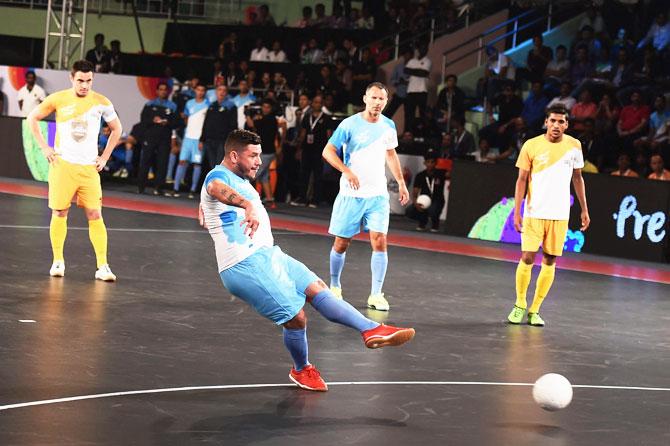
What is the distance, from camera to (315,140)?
882 inches

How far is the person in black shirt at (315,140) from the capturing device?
73.4 feet

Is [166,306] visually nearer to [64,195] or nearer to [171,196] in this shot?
[64,195]

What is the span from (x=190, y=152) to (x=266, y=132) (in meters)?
2.09

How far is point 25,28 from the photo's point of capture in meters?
31.3

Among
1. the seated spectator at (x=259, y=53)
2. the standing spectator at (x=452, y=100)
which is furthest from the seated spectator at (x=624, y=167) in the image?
the seated spectator at (x=259, y=53)

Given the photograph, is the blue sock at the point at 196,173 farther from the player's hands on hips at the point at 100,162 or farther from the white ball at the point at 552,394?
the white ball at the point at 552,394

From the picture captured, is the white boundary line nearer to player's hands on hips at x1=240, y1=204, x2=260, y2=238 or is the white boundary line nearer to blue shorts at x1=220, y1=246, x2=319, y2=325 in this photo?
blue shorts at x1=220, y1=246, x2=319, y2=325

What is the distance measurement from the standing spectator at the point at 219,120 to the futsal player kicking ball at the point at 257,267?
47.1 ft

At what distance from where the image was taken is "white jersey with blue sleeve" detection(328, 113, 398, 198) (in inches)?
465

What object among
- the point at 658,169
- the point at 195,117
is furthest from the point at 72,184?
the point at 195,117

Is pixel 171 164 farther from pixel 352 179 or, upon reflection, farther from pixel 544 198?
pixel 544 198

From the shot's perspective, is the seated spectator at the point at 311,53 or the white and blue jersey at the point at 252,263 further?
the seated spectator at the point at 311,53

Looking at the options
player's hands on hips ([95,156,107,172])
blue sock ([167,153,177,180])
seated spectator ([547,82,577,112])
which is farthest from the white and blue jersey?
blue sock ([167,153,177,180])

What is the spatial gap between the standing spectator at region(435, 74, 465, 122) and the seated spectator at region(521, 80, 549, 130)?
140 cm
